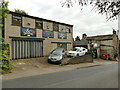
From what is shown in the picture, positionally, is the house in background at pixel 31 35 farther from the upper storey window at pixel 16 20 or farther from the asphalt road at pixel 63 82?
the asphalt road at pixel 63 82

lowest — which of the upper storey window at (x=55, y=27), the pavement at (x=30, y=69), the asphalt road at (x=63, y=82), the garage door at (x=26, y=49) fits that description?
the pavement at (x=30, y=69)

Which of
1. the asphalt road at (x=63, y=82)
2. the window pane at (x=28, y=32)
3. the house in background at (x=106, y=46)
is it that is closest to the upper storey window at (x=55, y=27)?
the window pane at (x=28, y=32)

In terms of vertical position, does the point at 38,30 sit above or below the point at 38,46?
above

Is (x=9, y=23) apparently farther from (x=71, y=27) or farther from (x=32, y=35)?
(x=71, y=27)

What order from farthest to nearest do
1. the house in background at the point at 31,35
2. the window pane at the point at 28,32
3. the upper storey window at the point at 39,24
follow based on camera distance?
the upper storey window at the point at 39,24 < the window pane at the point at 28,32 < the house in background at the point at 31,35

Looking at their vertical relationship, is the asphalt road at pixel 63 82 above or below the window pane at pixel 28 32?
below

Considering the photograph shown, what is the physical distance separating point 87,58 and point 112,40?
14.7 m

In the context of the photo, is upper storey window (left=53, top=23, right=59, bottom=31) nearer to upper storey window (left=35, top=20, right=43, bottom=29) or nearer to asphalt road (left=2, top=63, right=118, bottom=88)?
upper storey window (left=35, top=20, right=43, bottom=29)

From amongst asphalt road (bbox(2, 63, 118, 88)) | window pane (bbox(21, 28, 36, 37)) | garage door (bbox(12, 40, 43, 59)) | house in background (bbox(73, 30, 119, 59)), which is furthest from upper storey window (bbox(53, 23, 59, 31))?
asphalt road (bbox(2, 63, 118, 88))

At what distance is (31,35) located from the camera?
17594 mm

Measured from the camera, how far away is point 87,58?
2053 centimetres

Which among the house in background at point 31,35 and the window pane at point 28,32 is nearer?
the house in background at point 31,35

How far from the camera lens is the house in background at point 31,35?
15.3 m

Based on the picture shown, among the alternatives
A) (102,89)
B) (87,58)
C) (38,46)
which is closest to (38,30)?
(38,46)
